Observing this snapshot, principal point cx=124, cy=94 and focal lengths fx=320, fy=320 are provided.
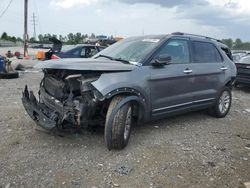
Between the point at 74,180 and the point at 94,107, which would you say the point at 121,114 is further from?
the point at 74,180

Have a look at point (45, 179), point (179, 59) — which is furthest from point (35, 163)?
point (179, 59)

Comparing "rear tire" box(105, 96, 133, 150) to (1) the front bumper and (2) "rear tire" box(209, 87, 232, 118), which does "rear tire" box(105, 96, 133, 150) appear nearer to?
(1) the front bumper

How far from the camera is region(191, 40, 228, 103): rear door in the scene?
6.38m

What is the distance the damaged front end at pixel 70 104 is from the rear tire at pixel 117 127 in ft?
0.74

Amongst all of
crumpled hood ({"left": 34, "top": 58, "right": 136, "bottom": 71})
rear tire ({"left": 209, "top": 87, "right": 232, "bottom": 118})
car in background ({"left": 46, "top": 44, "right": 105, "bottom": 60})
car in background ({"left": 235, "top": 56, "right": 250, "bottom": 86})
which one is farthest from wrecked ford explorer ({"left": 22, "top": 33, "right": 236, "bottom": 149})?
car in background ({"left": 46, "top": 44, "right": 105, "bottom": 60})

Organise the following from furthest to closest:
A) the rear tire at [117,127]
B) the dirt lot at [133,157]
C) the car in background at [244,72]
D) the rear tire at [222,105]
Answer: the car in background at [244,72] → the rear tire at [222,105] → the rear tire at [117,127] → the dirt lot at [133,157]

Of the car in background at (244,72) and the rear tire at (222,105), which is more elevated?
the car in background at (244,72)

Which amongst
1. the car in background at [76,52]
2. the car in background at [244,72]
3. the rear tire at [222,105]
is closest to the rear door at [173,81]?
the rear tire at [222,105]

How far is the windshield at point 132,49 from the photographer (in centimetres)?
548

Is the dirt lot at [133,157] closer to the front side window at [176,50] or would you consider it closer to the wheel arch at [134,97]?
the wheel arch at [134,97]

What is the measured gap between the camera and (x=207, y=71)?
6.57 metres

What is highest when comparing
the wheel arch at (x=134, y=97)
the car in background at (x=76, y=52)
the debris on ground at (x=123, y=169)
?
the car in background at (x=76, y=52)

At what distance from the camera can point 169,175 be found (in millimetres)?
4227

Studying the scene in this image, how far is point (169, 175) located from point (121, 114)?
3.65ft
